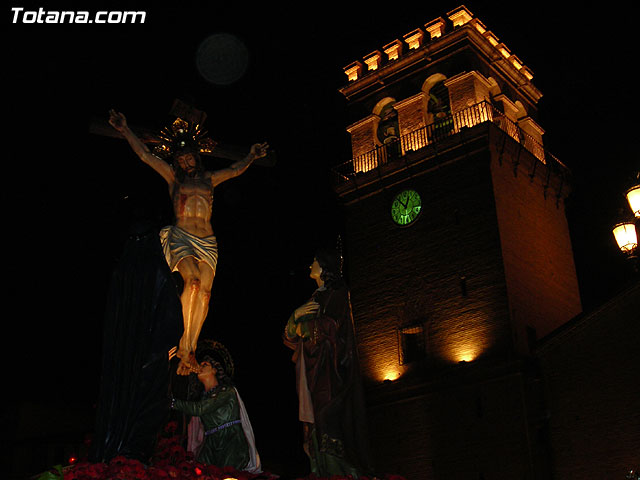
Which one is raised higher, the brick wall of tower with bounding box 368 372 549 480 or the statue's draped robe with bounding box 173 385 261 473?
the brick wall of tower with bounding box 368 372 549 480

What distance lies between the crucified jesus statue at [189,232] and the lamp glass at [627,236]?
637 centimetres

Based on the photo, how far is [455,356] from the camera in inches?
1101

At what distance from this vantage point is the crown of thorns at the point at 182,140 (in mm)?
12188

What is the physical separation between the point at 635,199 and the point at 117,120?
787cm

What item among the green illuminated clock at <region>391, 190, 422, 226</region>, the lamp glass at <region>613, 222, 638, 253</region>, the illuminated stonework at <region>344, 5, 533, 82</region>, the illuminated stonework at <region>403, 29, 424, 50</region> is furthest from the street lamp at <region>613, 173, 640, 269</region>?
the illuminated stonework at <region>403, 29, 424, 50</region>

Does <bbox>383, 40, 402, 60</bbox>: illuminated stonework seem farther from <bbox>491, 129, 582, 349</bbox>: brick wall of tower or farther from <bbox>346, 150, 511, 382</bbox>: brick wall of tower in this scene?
<bbox>491, 129, 582, 349</bbox>: brick wall of tower

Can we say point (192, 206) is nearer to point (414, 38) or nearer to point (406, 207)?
point (406, 207)

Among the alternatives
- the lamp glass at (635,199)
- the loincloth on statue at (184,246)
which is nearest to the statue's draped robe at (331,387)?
the loincloth on statue at (184,246)

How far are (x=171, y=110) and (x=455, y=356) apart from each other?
715 inches

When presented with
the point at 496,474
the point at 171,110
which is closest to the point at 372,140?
the point at 496,474

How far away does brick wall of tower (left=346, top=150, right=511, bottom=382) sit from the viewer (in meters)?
27.9

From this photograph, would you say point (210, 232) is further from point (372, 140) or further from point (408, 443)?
point (372, 140)

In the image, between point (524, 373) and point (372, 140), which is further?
point (372, 140)

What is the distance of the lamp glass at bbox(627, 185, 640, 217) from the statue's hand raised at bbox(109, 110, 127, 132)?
25.4 ft
